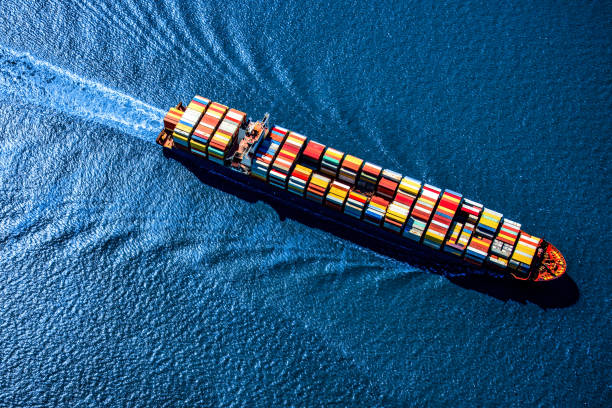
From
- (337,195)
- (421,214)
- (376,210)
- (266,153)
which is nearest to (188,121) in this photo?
(266,153)

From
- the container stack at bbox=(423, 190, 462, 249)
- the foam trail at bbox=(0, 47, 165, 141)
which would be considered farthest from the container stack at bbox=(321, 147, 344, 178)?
the foam trail at bbox=(0, 47, 165, 141)

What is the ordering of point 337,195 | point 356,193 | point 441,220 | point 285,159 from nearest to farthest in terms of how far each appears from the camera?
point 441,220 < point 337,195 < point 356,193 < point 285,159

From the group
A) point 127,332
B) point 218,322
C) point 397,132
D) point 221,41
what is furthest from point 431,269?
point 221,41

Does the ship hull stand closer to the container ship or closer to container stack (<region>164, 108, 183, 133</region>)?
the container ship

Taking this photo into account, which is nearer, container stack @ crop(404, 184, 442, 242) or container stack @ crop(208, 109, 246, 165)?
container stack @ crop(404, 184, 442, 242)

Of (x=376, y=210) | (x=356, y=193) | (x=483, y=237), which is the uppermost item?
(x=483, y=237)

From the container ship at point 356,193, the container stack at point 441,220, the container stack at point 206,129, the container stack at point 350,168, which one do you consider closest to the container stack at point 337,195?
the container ship at point 356,193

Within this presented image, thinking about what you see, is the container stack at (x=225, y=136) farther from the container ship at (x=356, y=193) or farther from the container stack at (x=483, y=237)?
the container stack at (x=483, y=237)

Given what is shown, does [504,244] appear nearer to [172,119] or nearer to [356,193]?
[356,193]
